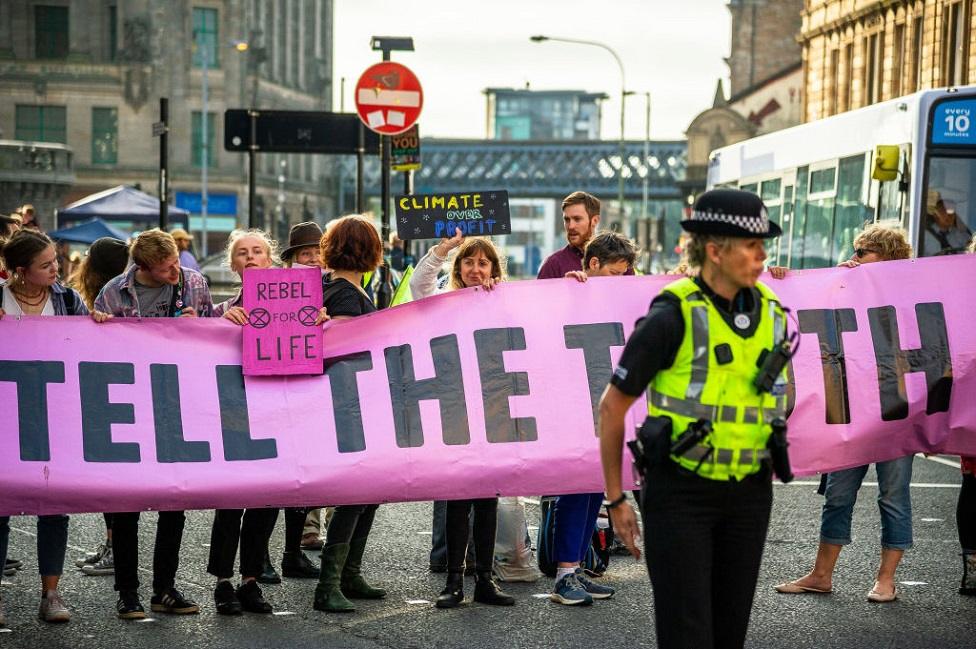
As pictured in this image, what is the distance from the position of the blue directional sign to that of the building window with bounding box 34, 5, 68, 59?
245ft

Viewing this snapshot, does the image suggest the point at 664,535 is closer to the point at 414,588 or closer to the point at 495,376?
the point at 495,376

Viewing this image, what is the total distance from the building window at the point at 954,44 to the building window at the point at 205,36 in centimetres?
5526

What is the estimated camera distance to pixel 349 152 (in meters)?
17.6

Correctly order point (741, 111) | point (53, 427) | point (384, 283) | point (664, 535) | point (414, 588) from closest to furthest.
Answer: point (664, 535) < point (53, 427) < point (414, 588) < point (384, 283) < point (741, 111)

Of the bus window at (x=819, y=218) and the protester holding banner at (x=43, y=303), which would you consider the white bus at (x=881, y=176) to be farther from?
the protester holding banner at (x=43, y=303)

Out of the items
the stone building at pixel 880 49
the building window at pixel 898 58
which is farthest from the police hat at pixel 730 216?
the building window at pixel 898 58

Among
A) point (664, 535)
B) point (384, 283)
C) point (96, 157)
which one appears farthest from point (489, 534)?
point (96, 157)

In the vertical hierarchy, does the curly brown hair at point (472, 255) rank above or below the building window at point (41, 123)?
below

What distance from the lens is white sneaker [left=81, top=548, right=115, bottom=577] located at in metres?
8.75

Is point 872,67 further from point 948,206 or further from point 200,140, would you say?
point 200,140

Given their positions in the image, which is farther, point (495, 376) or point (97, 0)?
point (97, 0)

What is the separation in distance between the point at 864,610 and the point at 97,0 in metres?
82.9

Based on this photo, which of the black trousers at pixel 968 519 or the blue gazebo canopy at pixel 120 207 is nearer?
the black trousers at pixel 968 519

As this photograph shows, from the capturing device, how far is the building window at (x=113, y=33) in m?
84.8
